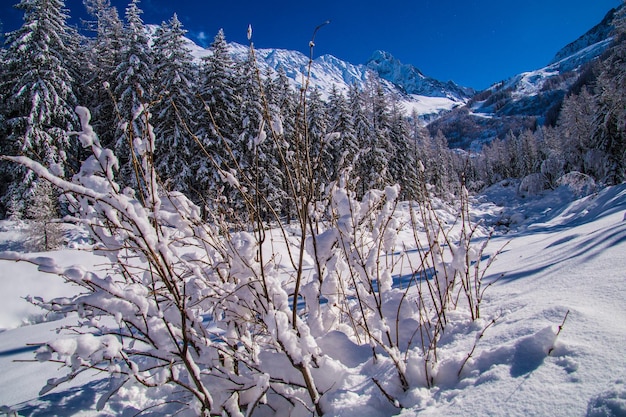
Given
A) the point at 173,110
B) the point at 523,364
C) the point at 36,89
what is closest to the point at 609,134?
the point at 173,110

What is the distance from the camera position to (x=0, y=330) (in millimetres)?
4930

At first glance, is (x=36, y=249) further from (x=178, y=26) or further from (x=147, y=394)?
(x=147, y=394)

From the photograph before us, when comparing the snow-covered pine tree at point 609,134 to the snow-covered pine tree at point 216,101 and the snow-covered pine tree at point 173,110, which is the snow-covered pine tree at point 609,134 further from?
the snow-covered pine tree at point 173,110

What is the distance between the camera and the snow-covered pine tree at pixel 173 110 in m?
16.4

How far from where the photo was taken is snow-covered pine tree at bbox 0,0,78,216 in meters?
16.3

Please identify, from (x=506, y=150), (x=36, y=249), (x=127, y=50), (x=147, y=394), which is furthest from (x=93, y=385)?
(x=506, y=150)

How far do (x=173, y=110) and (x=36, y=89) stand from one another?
24.2ft

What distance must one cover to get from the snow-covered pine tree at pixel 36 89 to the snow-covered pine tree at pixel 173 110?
492cm

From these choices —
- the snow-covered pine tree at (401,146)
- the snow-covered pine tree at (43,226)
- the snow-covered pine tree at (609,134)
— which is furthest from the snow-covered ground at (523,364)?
the snow-covered pine tree at (401,146)

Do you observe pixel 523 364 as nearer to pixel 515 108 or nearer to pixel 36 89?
pixel 36 89

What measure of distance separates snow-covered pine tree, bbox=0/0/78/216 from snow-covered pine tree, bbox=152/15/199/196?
492cm

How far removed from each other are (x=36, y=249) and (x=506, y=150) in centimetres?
7644

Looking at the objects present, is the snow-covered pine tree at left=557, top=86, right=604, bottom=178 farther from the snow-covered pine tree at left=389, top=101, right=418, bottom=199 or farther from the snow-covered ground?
the snow-covered ground

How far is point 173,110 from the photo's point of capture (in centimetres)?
1620
